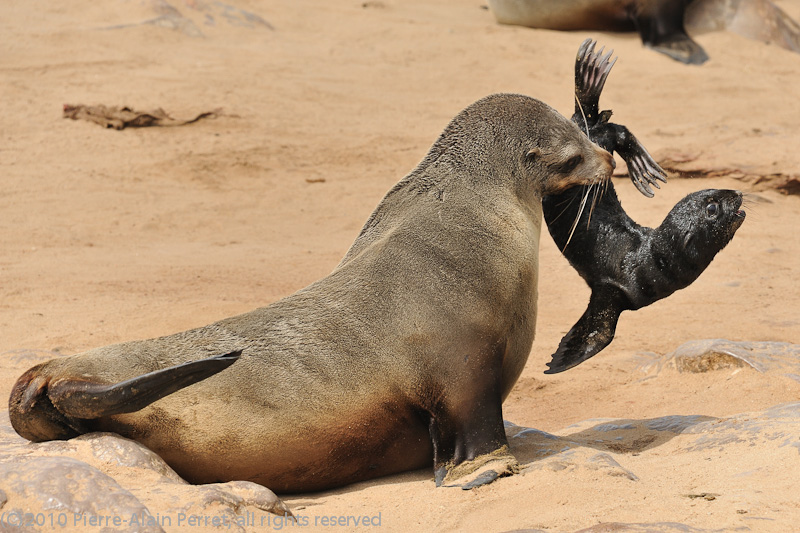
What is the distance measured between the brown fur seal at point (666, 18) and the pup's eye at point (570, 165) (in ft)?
33.8

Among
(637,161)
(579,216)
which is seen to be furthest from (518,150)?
(637,161)

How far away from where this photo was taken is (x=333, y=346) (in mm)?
4309

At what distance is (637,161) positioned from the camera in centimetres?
553

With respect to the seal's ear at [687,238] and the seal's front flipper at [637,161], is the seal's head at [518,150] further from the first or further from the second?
the seal's ear at [687,238]

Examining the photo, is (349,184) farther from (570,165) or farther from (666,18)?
(666,18)

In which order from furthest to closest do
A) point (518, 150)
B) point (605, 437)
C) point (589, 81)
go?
1. point (589, 81)
2. point (605, 437)
3. point (518, 150)

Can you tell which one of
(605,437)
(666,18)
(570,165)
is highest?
(570,165)

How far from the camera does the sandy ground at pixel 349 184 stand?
13.9 feet

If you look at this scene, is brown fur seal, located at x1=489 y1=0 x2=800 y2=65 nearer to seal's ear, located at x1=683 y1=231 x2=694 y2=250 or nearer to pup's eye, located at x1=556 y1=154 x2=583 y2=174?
pup's eye, located at x1=556 y1=154 x2=583 y2=174

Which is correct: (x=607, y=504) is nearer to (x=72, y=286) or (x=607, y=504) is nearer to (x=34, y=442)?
(x=34, y=442)

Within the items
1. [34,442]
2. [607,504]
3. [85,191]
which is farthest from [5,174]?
[607,504]

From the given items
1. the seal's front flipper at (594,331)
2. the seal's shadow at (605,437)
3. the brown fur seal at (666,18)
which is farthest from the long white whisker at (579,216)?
the brown fur seal at (666,18)

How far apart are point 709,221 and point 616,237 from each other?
52cm

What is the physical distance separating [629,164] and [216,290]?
3555 millimetres
